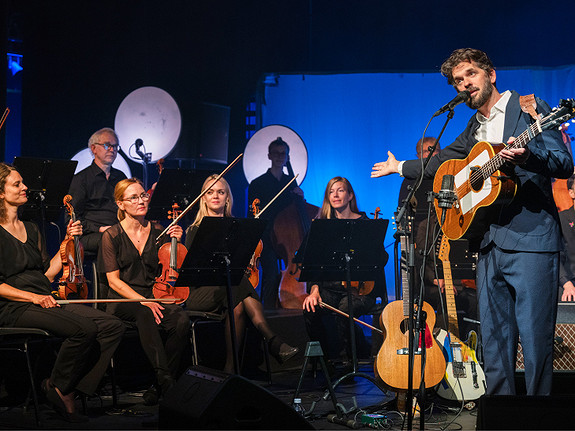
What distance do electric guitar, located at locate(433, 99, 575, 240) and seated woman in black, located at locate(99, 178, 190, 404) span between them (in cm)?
221

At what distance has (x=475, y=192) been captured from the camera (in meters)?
3.14

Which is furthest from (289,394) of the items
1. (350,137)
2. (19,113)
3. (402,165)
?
(19,113)

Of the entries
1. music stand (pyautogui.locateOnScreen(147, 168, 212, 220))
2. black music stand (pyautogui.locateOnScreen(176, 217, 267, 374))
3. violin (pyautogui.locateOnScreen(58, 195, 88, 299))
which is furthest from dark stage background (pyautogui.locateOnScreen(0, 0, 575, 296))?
black music stand (pyautogui.locateOnScreen(176, 217, 267, 374))

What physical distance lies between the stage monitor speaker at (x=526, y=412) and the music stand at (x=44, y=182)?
357cm

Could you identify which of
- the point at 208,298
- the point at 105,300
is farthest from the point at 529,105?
the point at 208,298

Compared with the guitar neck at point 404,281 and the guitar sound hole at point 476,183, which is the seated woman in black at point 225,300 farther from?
the guitar sound hole at point 476,183

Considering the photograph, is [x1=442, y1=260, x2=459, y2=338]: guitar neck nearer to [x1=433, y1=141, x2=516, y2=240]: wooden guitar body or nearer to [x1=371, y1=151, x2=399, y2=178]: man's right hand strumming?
[x1=433, y1=141, x2=516, y2=240]: wooden guitar body

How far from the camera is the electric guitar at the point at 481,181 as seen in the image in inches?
110

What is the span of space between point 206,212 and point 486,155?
114 inches

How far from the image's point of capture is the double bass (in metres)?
6.49

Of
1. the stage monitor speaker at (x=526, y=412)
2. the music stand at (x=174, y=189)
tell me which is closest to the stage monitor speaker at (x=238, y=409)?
the stage monitor speaker at (x=526, y=412)

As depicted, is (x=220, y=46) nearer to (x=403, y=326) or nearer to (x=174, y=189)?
(x=174, y=189)

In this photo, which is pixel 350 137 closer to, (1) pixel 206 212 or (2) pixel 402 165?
(1) pixel 206 212

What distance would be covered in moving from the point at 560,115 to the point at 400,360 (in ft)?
6.65
